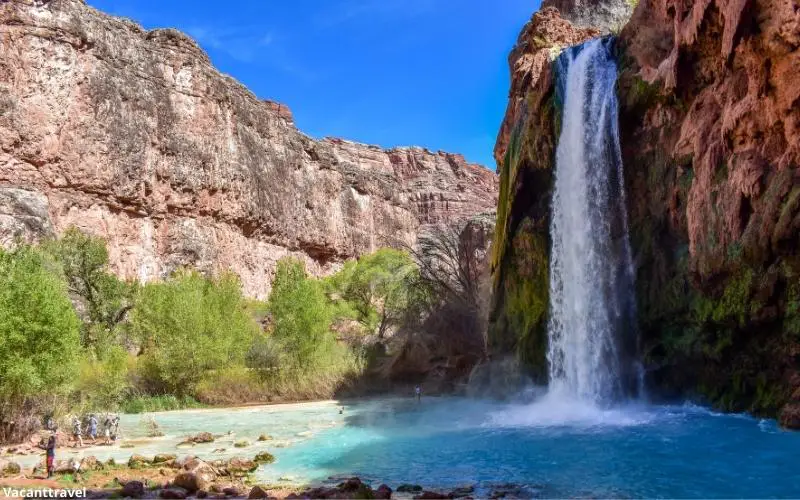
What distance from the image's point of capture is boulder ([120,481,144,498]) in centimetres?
817

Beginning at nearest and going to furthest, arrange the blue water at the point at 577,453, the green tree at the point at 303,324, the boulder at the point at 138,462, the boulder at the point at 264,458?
the blue water at the point at 577,453 < the boulder at the point at 138,462 < the boulder at the point at 264,458 < the green tree at the point at 303,324

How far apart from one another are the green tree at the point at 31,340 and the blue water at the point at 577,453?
636cm

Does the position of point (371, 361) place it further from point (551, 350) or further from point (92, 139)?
point (92, 139)

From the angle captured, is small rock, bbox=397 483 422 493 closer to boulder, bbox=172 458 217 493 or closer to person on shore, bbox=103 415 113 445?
boulder, bbox=172 458 217 493

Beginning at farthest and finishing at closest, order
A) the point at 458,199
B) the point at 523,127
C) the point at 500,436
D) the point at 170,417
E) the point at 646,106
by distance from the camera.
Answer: the point at 458,199 → the point at 523,127 → the point at 170,417 → the point at 646,106 → the point at 500,436

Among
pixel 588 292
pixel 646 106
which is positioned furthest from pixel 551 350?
pixel 646 106

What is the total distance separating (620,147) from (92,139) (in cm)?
3459

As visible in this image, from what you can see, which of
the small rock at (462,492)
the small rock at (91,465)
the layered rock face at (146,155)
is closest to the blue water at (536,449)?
the small rock at (462,492)

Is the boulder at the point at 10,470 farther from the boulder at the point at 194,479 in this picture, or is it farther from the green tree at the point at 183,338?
the green tree at the point at 183,338

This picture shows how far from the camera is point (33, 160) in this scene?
3741 centimetres

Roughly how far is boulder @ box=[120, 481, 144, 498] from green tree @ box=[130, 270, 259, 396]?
1745 centimetres

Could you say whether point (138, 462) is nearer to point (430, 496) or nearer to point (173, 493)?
point (173, 493)

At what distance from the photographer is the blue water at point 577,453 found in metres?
8.24

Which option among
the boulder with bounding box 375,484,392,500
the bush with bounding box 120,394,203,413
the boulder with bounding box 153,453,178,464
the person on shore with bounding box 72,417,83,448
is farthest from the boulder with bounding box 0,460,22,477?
the bush with bounding box 120,394,203,413
